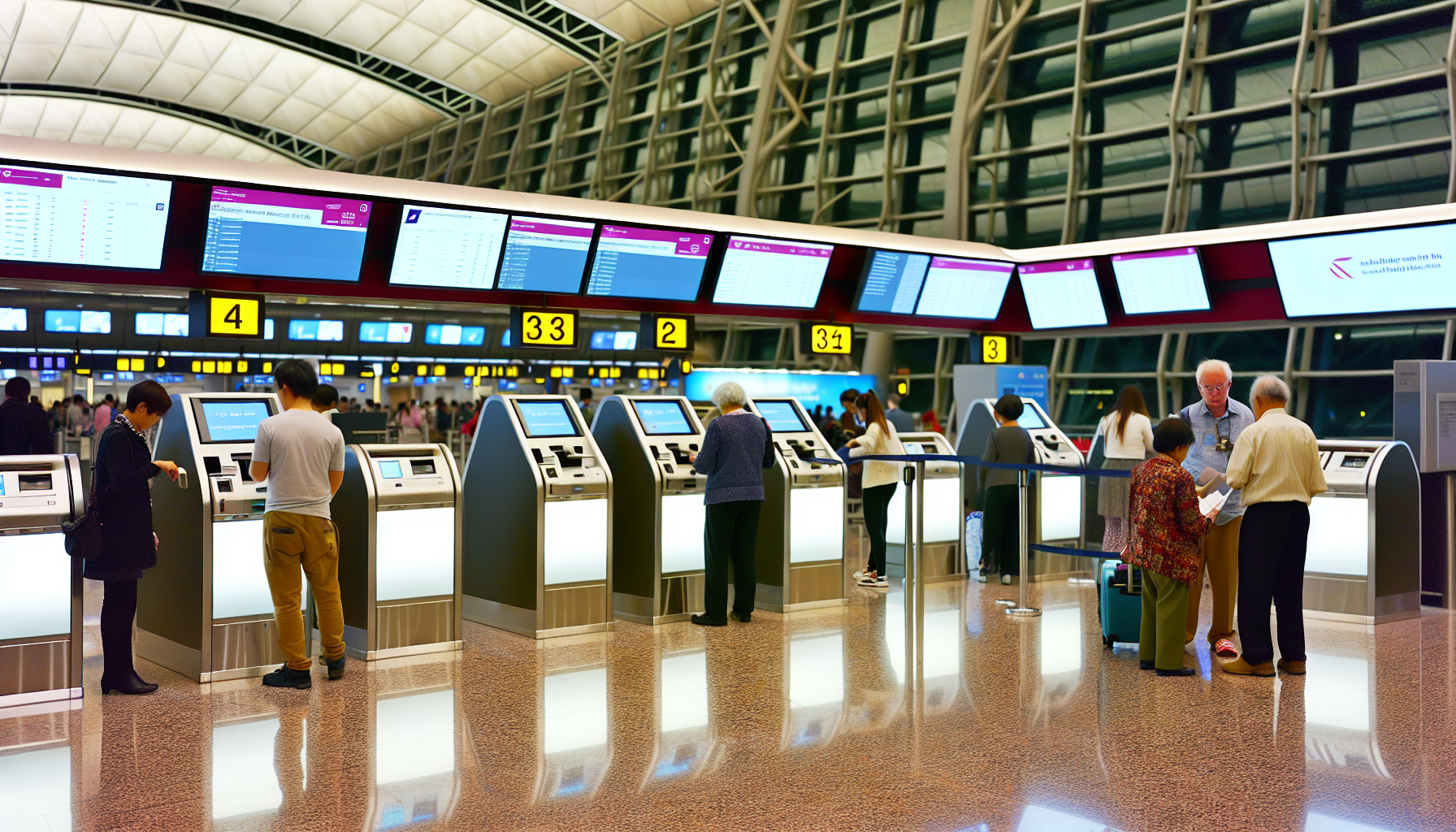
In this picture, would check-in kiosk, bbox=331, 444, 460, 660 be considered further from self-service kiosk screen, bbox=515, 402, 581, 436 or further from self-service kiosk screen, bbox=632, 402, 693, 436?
self-service kiosk screen, bbox=632, 402, 693, 436

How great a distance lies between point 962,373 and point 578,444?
6.22 metres

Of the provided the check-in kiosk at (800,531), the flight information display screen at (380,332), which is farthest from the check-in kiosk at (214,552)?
the flight information display screen at (380,332)

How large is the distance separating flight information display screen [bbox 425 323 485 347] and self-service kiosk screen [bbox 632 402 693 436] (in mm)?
13093

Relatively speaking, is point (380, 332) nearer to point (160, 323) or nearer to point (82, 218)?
point (160, 323)

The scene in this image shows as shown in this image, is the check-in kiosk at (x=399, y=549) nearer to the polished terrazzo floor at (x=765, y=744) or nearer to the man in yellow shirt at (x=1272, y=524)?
the polished terrazzo floor at (x=765, y=744)

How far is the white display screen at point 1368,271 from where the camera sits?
844 centimetres

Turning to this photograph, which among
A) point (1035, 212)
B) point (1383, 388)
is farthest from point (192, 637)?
point (1035, 212)

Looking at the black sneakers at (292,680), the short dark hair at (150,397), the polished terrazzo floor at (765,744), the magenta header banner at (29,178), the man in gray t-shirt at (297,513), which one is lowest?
the polished terrazzo floor at (765,744)

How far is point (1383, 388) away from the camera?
12.7m

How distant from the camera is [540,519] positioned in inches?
250

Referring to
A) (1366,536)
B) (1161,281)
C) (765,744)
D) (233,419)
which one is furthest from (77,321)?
(1366,536)

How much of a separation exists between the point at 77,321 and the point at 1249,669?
16.5 metres

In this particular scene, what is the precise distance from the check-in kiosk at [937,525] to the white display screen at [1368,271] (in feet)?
11.0

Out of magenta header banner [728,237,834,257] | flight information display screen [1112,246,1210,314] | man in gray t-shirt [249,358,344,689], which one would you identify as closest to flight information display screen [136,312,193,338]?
magenta header banner [728,237,834,257]
